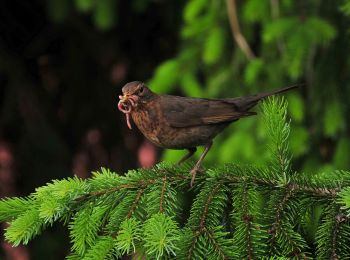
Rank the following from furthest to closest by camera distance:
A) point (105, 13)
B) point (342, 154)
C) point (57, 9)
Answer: point (57, 9), point (105, 13), point (342, 154)

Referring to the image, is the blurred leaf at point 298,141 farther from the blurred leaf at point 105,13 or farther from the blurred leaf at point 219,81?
the blurred leaf at point 105,13

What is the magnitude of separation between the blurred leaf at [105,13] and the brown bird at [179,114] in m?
1.64

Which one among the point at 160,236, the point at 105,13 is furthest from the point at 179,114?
the point at 105,13

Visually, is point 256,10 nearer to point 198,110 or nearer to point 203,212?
point 198,110

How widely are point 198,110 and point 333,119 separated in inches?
30.1

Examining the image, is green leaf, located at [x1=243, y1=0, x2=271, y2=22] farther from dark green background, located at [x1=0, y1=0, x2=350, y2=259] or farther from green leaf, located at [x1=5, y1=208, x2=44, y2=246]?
green leaf, located at [x1=5, y1=208, x2=44, y2=246]

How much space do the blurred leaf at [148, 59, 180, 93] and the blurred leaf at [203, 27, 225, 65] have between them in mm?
237

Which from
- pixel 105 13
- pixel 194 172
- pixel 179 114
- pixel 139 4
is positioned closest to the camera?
pixel 194 172

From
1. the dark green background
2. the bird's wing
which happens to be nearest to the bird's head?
the bird's wing

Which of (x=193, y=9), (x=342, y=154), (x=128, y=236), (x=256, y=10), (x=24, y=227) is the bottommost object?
(x=342, y=154)

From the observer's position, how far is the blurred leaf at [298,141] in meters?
3.44

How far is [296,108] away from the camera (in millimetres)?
3496

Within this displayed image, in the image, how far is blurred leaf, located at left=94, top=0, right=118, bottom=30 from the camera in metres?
4.62

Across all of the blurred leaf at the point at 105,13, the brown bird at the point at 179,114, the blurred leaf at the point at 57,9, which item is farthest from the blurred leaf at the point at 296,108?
the blurred leaf at the point at 57,9
